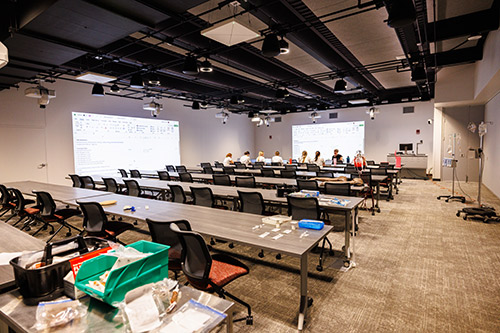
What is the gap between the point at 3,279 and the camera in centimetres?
158

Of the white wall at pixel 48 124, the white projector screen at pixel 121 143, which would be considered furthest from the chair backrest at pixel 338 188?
the white wall at pixel 48 124

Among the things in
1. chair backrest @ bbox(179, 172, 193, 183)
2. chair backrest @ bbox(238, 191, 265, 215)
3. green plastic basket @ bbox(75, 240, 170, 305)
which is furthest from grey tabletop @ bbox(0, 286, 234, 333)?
chair backrest @ bbox(179, 172, 193, 183)

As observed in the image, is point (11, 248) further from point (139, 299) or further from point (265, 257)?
point (265, 257)

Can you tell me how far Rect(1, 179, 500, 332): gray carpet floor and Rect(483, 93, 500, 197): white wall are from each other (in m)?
3.78

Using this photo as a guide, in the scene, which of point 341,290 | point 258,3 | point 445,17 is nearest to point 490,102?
point 445,17

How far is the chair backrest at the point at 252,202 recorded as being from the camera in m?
4.14

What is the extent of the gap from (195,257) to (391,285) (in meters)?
2.26

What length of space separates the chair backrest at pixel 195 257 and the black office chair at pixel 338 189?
326 cm

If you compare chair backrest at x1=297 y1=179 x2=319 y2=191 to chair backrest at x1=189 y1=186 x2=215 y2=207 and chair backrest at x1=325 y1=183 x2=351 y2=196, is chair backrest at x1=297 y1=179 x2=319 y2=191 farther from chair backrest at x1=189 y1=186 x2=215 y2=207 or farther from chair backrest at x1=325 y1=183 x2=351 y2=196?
chair backrest at x1=189 y1=186 x2=215 y2=207

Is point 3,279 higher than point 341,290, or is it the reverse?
point 3,279

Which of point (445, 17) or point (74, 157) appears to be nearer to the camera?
point (445, 17)

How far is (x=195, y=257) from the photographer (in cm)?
213

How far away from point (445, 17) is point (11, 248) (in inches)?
309

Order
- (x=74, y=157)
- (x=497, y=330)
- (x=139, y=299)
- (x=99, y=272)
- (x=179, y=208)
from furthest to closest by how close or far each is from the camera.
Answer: (x=74, y=157) → (x=179, y=208) → (x=497, y=330) → (x=99, y=272) → (x=139, y=299)
